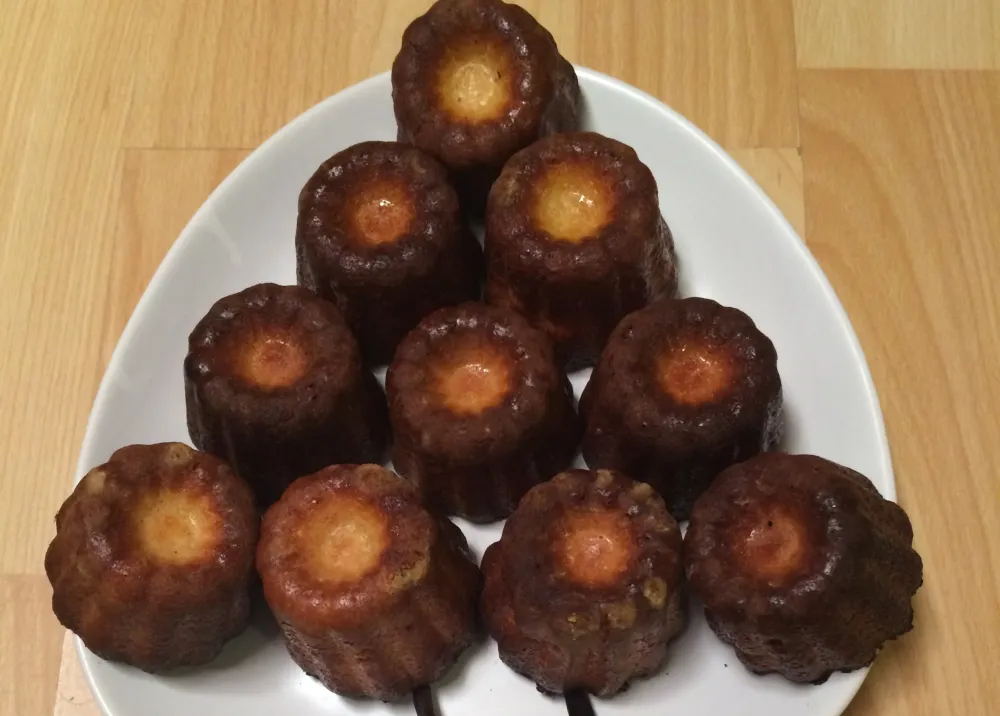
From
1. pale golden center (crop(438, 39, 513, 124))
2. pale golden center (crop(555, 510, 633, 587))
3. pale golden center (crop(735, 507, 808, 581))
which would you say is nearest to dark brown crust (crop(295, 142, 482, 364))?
pale golden center (crop(438, 39, 513, 124))

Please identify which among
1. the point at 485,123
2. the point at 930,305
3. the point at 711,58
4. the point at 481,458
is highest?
the point at 485,123

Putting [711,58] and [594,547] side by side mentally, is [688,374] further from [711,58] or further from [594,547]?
[711,58]

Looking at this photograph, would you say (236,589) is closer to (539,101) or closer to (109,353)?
(109,353)

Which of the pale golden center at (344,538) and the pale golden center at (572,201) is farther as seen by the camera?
the pale golden center at (572,201)

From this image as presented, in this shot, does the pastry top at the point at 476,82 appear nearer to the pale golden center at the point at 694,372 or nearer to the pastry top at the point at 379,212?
the pastry top at the point at 379,212

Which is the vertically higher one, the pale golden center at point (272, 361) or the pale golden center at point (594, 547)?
the pale golden center at point (272, 361)

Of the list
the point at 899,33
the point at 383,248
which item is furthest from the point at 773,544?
the point at 899,33

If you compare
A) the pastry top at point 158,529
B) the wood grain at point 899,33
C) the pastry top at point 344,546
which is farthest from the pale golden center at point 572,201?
the wood grain at point 899,33

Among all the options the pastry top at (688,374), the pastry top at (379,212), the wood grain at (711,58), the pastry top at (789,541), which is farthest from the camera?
the wood grain at (711,58)
